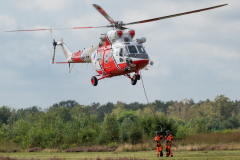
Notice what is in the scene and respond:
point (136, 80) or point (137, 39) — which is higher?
point (137, 39)

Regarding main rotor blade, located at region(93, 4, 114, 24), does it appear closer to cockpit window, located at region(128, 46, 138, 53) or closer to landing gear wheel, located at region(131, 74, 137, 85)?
cockpit window, located at region(128, 46, 138, 53)

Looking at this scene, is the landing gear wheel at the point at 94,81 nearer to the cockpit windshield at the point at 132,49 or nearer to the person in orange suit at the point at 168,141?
the cockpit windshield at the point at 132,49

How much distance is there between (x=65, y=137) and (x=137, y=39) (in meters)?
30.5

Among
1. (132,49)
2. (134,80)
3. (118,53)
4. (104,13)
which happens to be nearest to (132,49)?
(132,49)

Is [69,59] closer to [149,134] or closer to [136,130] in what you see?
[136,130]

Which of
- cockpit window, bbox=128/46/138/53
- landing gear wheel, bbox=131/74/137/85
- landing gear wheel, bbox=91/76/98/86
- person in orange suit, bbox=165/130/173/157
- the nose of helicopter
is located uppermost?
cockpit window, bbox=128/46/138/53

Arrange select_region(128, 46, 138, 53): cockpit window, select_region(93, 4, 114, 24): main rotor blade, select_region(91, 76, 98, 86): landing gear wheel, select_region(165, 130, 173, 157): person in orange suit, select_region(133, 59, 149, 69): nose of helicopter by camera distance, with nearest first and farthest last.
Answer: select_region(165, 130, 173, 157): person in orange suit, select_region(133, 59, 149, 69): nose of helicopter, select_region(128, 46, 138, 53): cockpit window, select_region(93, 4, 114, 24): main rotor blade, select_region(91, 76, 98, 86): landing gear wheel

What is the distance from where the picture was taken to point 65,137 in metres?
58.0

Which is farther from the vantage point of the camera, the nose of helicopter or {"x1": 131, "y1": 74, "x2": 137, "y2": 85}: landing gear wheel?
{"x1": 131, "y1": 74, "x2": 137, "y2": 85}: landing gear wheel

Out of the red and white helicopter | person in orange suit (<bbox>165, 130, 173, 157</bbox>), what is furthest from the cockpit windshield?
person in orange suit (<bbox>165, 130, 173, 157</bbox>)

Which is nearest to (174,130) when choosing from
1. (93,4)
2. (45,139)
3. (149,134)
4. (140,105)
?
(149,134)

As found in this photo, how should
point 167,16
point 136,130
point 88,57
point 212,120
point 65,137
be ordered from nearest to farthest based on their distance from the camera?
1. point 167,16
2. point 88,57
3. point 136,130
4. point 65,137
5. point 212,120

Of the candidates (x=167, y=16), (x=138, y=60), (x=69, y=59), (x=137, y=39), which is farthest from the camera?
(x=69, y=59)

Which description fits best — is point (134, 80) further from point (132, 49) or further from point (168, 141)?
point (168, 141)
